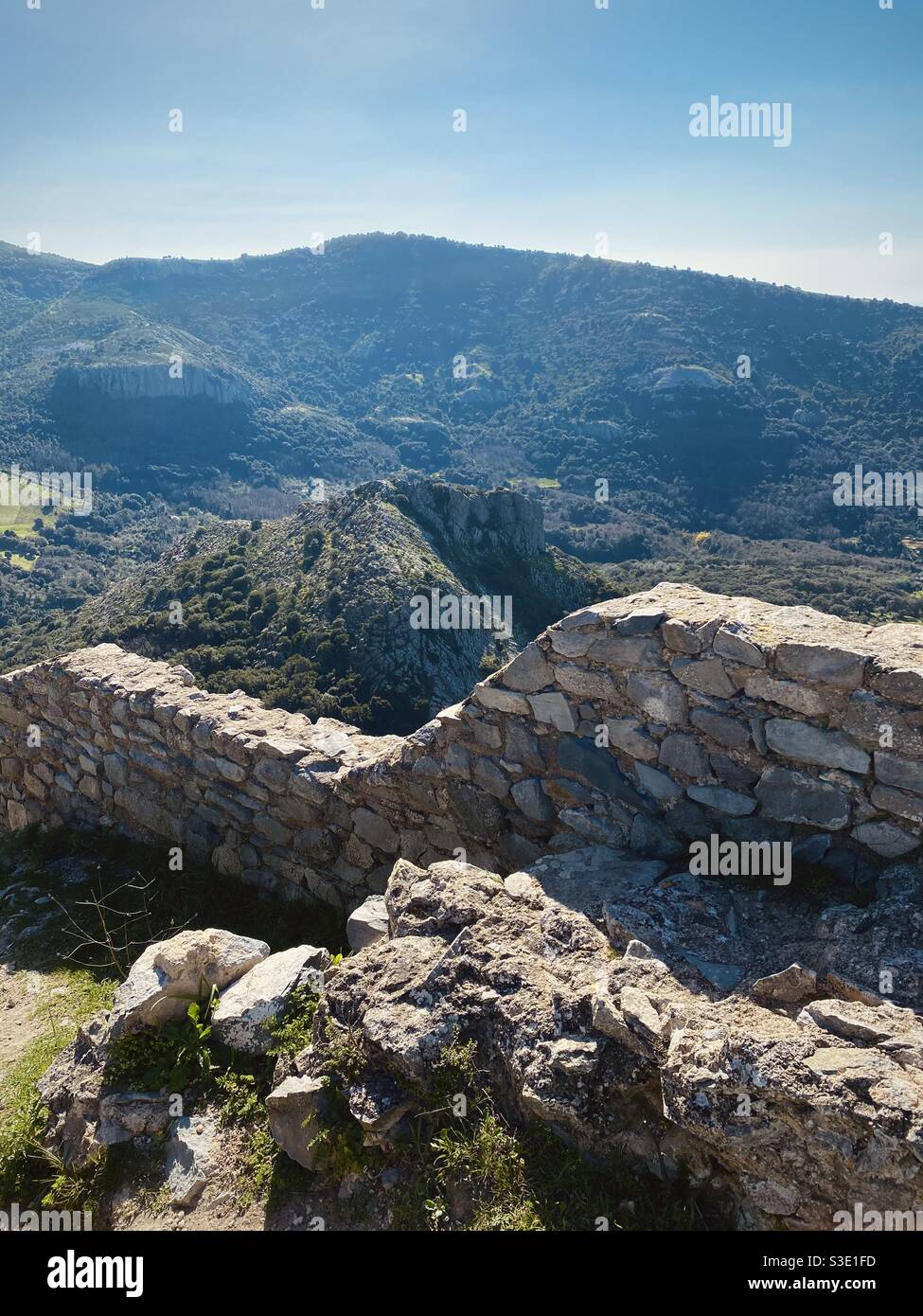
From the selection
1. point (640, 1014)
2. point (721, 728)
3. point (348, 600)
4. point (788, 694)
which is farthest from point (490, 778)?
point (348, 600)

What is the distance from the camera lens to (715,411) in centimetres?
11031

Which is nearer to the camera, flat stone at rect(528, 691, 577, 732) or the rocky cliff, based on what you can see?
the rocky cliff

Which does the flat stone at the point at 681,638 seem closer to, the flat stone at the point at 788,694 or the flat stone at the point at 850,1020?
the flat stone at the point at 788,694

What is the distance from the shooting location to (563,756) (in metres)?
5.10

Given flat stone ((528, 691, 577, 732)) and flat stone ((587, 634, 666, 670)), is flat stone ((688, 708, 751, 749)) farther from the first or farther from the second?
flat stone ((528, 691, 577, 732))

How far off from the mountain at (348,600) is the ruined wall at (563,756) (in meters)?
17.3

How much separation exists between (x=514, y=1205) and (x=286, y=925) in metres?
3.52

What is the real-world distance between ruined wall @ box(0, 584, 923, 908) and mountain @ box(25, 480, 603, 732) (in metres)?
17.3

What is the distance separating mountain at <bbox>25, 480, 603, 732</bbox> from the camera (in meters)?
30.0

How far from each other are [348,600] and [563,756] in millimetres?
28760

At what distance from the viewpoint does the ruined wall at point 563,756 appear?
4016 millimetres

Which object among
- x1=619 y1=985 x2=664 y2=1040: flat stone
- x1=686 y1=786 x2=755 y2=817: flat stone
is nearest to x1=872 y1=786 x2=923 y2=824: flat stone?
x1=686 y1=786 x2=755 y2=817: flat stone
